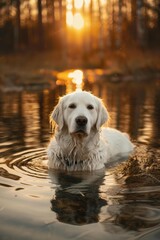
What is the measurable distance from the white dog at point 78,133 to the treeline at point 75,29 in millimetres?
31814

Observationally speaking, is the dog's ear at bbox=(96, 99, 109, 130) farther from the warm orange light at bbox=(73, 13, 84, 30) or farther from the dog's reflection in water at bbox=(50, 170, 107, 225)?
the warm orange light at bbox=(73, 13, 84, 30)

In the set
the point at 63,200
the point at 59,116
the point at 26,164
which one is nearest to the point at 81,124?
the point at 59,116

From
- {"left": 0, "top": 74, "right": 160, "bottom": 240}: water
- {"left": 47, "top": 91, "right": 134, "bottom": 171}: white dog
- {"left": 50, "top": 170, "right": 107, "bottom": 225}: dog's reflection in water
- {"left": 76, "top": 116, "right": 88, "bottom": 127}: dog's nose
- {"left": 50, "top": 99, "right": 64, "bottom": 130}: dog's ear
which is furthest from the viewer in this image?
{"left": 50, "top": 99, "right": 64, "bottom": 130}: dog's ear

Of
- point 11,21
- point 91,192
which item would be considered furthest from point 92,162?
point 11,21

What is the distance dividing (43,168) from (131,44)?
3313 centimetres

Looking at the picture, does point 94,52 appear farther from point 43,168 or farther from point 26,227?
point 26,227

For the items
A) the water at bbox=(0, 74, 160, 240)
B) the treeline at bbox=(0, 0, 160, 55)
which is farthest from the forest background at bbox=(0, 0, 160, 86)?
the water at bbox=(0, 74, 160, 240)

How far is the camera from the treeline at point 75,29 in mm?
40812

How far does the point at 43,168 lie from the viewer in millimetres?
7699

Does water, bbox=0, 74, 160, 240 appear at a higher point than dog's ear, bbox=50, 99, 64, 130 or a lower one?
lower

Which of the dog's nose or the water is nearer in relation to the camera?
the water

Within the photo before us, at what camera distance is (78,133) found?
7094 mm

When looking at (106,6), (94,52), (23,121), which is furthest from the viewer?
(106,6)

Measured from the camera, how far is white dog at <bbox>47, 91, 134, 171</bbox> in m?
7.00
